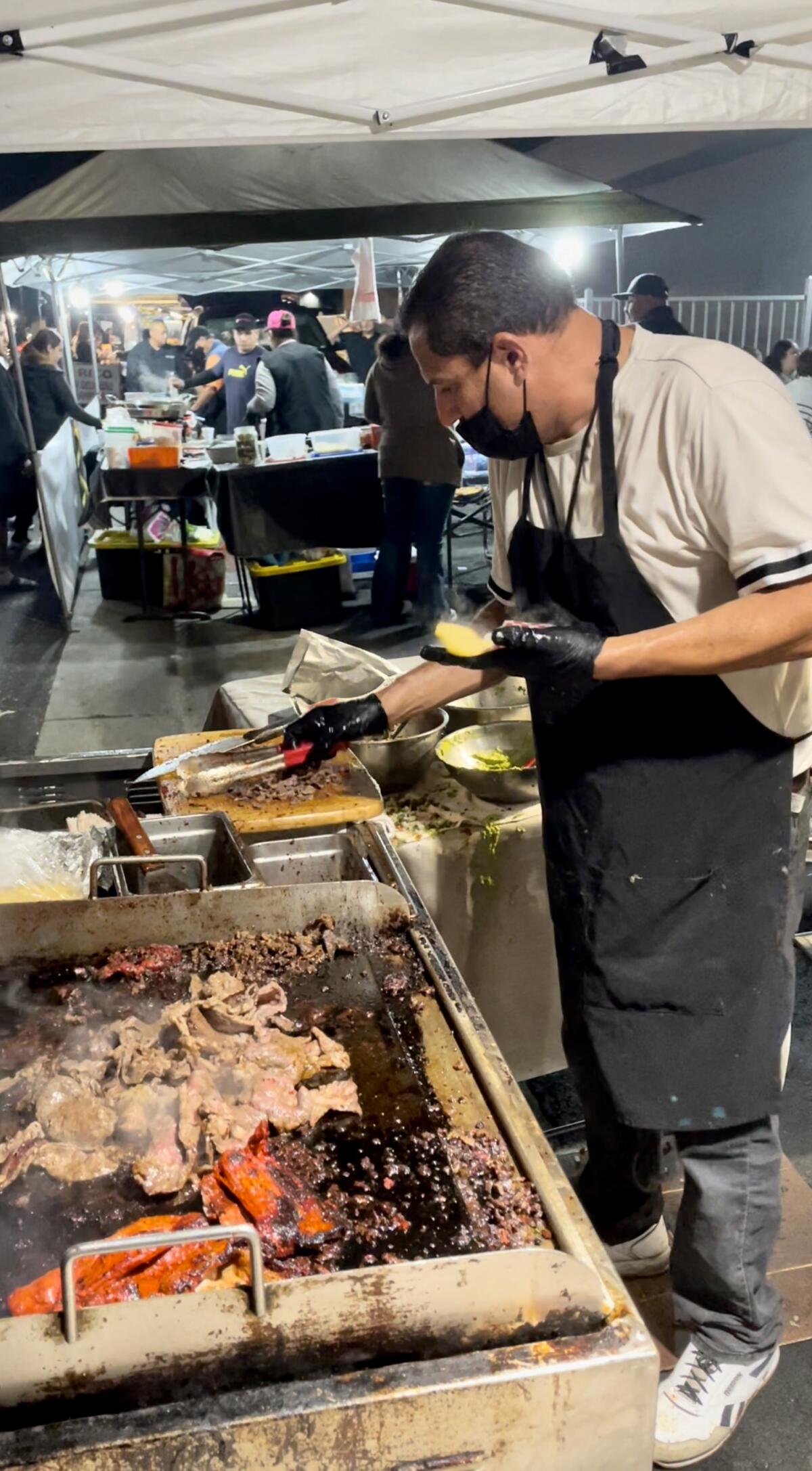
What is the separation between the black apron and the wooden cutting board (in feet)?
2.42

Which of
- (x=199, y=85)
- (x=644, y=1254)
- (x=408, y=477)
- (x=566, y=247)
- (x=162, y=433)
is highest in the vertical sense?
(x=199, y=85)

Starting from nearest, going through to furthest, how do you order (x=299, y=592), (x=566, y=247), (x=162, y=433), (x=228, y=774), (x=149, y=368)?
(x=228, y=774) < (x=299, y=592) < (x=162, y=433) < (x=566, y=247) < (x=149, y=368)

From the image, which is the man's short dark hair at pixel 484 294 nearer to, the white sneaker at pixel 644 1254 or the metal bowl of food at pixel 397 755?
the metal bowl of food at pixel 397 755

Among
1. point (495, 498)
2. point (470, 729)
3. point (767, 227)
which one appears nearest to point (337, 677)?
point (470, 729)

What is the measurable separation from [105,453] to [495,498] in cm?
743

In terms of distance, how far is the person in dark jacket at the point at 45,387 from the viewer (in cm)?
997

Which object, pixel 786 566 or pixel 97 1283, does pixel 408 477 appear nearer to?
pixel 786 566

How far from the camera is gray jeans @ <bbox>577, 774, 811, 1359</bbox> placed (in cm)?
225

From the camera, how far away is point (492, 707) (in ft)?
12.2

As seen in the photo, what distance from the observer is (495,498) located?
2525 mm

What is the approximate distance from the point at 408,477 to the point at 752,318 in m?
9.30

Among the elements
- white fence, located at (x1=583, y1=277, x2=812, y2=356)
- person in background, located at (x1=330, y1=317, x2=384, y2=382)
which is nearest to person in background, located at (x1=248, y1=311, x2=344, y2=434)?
white fence, located at (x1=583, y1=277, x2=812, y2=356)

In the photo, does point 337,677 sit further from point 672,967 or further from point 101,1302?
point 101,1302

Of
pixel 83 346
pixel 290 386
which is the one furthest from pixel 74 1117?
pixel 83 346
